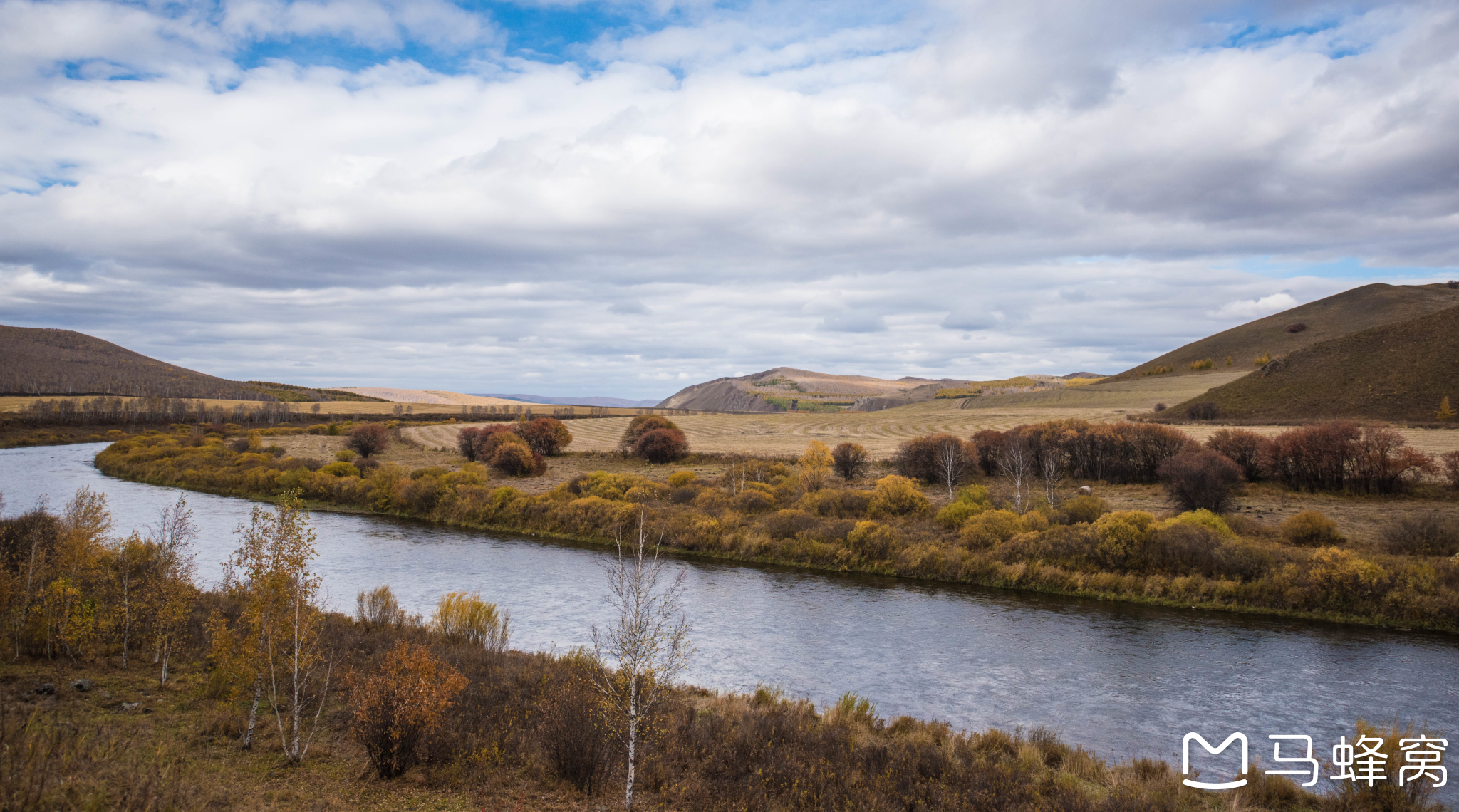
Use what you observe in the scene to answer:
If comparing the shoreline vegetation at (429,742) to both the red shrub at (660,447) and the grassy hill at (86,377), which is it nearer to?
the red shrub at (660,447)

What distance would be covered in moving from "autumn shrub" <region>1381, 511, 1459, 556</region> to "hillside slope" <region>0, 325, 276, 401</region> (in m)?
187

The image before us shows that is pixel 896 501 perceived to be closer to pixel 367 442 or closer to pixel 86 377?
pixel 367 442

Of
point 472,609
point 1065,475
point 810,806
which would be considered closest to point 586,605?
point 472,609

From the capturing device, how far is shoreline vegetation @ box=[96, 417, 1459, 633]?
21172 millimetres

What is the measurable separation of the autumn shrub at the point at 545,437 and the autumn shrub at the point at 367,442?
12.2 meters

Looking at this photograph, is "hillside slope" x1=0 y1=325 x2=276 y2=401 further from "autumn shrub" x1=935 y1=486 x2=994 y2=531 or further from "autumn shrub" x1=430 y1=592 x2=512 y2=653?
"autumn shrub" x1=935 y1=486 x2=994 y2=531

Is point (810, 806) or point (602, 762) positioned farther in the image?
point (602, 762)

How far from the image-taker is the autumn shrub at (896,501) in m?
33.3

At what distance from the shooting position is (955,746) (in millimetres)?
11805

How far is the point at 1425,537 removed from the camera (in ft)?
73.9

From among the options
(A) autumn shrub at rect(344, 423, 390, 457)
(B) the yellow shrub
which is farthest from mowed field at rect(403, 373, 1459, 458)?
(B) the yellow shrub

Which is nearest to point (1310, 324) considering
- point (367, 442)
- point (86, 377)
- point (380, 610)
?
point (367, 442)

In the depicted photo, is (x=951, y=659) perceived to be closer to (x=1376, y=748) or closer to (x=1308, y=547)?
(x=1376, y=748)

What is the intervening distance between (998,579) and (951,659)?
8.60 metres
